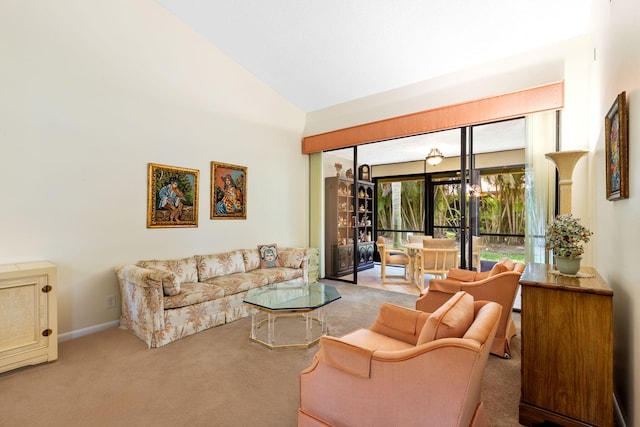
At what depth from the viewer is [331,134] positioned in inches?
215

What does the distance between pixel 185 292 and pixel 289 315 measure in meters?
1.26

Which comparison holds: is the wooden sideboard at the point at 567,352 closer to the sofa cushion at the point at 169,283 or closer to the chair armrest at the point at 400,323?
the chair armrest at the point at 400,323

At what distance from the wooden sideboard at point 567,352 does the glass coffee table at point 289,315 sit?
5.45ft

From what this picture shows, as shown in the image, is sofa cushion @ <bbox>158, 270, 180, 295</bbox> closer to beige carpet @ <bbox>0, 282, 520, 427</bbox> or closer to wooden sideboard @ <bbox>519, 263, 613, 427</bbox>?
beige carpet @ <bbox>0, 282, 520, 427</bbox>

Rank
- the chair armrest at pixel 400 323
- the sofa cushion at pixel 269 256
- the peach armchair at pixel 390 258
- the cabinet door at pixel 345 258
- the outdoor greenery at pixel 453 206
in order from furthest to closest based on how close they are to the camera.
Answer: the cabinet door at pixel 345 258 < the peach armchair at pixel 390 258 < the outdoor greenery at pixel 453 206 < the sofa cushion at pixel 269 256 < the chair armrest at pixel 400 323

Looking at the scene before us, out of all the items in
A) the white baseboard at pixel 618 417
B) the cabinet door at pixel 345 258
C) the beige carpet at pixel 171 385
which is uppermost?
the cabinet door at pixel 345 258

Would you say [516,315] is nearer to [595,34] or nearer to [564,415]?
[564,415]

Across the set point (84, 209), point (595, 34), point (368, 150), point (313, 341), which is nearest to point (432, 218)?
point (368, 150)

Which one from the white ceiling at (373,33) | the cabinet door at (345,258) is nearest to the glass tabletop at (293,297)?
the cabinet door at (345,258)

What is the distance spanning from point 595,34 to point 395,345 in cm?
340

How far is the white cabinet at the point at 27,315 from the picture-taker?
2.40 meters

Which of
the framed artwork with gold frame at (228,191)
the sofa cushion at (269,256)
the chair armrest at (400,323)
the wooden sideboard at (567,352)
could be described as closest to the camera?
the wooden sideboard at (567,352)

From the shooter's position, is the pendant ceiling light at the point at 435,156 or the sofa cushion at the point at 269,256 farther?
the pendant ceiling light at the point at 435,156

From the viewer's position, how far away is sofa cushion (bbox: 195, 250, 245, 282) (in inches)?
156
